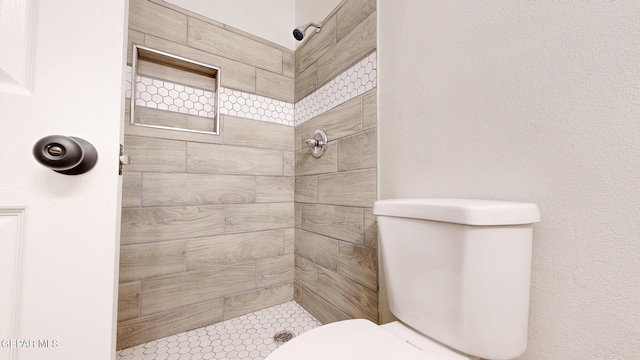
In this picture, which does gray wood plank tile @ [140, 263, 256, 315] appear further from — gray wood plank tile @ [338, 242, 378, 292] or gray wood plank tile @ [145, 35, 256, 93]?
gray wood plank tile @ [145, 35, 256, 93]

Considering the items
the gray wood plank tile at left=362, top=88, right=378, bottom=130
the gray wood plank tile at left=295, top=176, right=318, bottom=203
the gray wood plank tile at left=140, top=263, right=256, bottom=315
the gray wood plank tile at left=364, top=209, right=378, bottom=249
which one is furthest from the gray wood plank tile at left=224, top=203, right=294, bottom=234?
the gray wood plank tile at left=362, top=88, right=378, bottom=130

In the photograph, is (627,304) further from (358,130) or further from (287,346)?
(358,130)

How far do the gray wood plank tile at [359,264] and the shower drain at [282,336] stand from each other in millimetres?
418

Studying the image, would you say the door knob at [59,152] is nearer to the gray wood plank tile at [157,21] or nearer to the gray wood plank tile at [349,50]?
the gray wood plank tile at [349,50]

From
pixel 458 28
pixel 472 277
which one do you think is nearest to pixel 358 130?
pixel 458 28

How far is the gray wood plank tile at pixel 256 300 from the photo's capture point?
4.50ft

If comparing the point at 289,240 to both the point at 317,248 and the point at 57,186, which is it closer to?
the point at 317,248

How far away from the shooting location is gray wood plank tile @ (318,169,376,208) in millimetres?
1052

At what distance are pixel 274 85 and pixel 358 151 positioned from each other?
79 cm

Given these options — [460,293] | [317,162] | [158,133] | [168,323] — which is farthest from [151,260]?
[460,293]

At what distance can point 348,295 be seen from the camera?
1151mm

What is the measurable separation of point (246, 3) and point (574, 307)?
188cm

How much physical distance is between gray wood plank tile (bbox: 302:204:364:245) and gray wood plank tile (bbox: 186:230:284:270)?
220mm

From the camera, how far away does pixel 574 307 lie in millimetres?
549
